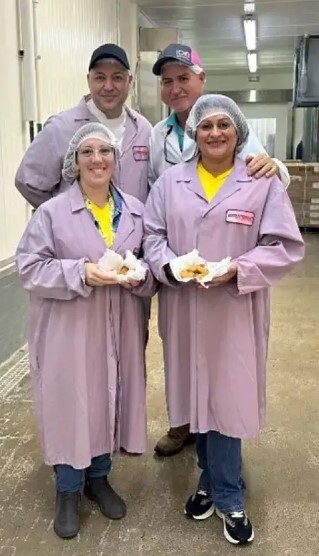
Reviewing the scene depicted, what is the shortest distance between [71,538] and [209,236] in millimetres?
1125

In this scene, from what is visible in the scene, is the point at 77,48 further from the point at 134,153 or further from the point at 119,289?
the point at 119,289

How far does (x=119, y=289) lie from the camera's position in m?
1.81

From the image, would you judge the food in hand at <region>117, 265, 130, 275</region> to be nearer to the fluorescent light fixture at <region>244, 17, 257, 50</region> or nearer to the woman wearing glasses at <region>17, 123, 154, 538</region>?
the woman wearing glasses at <region>17, 123, 154, 538</region>

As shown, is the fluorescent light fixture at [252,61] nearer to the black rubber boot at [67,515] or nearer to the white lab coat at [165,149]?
the white lab coat at [165,149]

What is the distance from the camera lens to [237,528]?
185 centimetres

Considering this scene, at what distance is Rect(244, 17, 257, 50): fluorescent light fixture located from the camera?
24.5 ft

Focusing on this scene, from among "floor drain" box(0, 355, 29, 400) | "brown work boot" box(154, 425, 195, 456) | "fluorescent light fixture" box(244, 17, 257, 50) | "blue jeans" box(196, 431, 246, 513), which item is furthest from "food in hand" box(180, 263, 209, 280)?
"fluorescent light fixture" box(244, 17, 257, 50)

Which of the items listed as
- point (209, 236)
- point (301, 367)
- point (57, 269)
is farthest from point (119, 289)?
point (301, 367)

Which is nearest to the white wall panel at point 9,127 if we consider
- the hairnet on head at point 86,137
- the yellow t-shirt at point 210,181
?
the hairnet on head at point 86,137

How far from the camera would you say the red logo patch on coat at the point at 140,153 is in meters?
2.12

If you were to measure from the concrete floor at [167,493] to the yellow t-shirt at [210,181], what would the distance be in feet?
3.79

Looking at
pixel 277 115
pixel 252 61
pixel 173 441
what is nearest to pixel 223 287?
pixel 173 441

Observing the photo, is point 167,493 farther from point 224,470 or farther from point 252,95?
point 252,95

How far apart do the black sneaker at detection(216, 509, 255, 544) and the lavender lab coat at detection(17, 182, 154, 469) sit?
39cm
